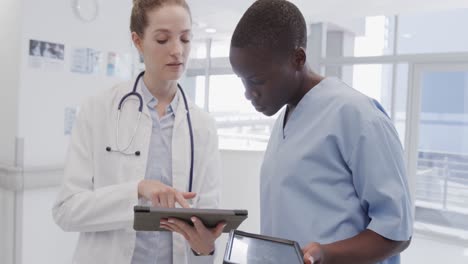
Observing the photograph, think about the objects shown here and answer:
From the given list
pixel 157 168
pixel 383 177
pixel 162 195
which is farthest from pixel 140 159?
pixel 383 177

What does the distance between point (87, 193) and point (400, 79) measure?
4195mm

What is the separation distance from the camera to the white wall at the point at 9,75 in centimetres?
226

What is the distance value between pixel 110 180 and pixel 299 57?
53cm

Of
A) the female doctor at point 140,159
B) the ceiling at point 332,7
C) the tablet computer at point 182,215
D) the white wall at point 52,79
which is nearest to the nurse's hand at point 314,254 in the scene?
the tablet computer at point 182,215

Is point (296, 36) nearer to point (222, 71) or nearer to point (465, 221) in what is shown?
point (465, 221)

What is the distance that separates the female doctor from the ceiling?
267cm

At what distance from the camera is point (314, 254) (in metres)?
0.74

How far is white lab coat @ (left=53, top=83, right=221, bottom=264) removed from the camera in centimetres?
100

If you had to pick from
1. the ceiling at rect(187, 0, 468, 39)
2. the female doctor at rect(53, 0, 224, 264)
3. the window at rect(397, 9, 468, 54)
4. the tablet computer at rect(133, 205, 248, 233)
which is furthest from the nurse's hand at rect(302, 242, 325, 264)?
the window at rect(397, 9, 468, 54)

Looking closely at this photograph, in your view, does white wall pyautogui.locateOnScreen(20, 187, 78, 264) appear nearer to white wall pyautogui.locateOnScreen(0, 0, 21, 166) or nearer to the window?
white wall pyautogui.locateOnScreen(0, 0, 21, 166)

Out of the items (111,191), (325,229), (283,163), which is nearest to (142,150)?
(111,191)

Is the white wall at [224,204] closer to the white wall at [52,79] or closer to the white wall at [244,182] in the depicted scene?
the white wall at [244,182]

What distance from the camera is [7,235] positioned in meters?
2.30

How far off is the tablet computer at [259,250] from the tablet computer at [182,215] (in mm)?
104
